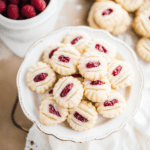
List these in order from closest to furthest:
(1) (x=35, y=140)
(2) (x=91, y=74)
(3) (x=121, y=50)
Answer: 1. (2) (x=91, y=74)
2. (3) (x=121, y=50)
3. (1) (x=35, y=140)

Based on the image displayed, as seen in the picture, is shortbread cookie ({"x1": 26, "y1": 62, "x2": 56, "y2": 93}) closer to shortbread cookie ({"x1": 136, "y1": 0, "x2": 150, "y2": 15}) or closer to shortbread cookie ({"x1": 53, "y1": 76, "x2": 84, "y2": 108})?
shortbread cookie ({"x1": 53, "y1": 76, "x2": 84, "y2": 108})

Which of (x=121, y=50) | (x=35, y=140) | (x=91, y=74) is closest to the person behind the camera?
(x=91, y=74)

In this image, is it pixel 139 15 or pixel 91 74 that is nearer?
pixel 91 74

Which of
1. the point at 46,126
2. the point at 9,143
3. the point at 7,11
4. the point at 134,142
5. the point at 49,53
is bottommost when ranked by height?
the point at 9,143

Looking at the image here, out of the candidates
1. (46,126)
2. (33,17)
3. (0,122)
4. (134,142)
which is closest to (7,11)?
(33,17)

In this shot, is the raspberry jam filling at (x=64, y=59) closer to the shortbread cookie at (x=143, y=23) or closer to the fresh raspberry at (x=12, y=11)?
the fresh raspberry at (x=12, y=11)

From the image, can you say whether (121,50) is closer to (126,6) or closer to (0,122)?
(126,6)

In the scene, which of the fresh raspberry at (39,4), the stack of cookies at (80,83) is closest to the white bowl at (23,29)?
the fresh raspberry at (39,4)
